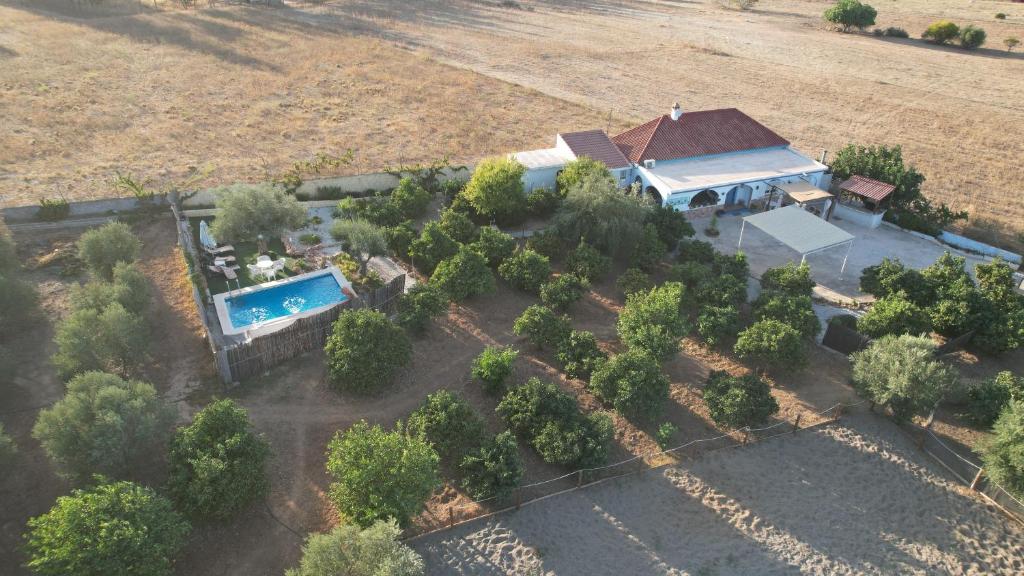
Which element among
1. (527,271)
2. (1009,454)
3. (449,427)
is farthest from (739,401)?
(527,271)

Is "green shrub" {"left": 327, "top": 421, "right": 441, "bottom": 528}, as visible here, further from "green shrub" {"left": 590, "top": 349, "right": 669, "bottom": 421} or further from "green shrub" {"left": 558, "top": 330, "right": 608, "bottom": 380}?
"green shrub" {"left": 558, "top": 330, "right": 608, "bottom": 380}

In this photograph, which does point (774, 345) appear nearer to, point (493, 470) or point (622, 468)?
point (622, 468)

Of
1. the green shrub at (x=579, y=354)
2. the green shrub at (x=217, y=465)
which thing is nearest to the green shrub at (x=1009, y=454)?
the green shrub at (x=579, y=354)

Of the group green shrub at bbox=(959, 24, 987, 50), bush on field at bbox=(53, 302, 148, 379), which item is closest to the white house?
bush on field at bbox=(53, 302, 148, 379)

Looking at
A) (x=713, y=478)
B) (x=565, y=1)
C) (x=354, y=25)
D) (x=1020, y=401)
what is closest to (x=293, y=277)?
(x=713, y=478)

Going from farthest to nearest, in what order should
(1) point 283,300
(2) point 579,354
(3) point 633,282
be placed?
(3) point 633,282 → (1) point 283,300 → (2) point 579,354

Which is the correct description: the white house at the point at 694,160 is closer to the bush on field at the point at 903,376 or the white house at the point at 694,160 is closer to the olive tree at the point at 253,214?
the olive tree at the point at 253,214
